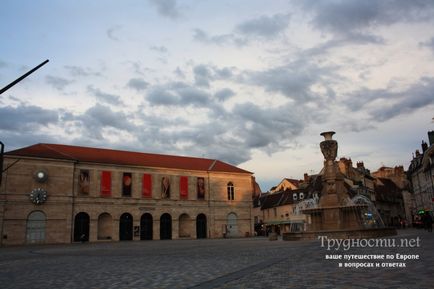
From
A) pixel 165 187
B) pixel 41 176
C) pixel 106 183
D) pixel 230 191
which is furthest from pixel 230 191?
pixel 41 176

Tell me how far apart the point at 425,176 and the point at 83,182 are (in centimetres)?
4583

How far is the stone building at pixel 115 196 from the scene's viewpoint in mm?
44812

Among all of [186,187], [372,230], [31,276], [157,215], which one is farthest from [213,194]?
[31,276]

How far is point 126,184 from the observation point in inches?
2050

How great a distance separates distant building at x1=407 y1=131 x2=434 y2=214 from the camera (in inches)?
2094

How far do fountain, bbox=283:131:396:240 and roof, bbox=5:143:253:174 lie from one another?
3170cm

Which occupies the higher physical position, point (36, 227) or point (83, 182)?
point (83, 182)

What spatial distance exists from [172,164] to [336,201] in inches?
1396

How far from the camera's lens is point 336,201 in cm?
2486

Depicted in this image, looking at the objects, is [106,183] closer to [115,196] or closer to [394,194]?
[115,196]

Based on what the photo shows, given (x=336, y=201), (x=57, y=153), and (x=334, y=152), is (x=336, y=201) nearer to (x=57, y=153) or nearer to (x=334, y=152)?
(x=334, y=152)

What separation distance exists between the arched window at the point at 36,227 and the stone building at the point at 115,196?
0.10 metres

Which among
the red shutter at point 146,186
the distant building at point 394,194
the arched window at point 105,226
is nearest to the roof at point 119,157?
the red shutter at point 146,186

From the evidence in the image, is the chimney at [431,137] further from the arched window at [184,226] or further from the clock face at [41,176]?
the clock face at [41,176]
